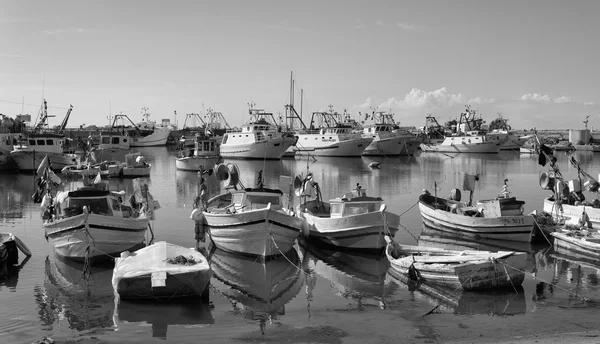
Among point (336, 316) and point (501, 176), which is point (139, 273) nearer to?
point (336, 316)

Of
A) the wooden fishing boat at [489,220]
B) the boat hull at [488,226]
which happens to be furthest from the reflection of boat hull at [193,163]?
the boat hull at [488,226]

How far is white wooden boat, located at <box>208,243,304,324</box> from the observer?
632 inches

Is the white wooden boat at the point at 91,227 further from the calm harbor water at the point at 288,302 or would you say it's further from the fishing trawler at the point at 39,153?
the fishing trawler at the point at 39,153

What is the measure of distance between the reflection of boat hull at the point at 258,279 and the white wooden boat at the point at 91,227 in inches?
123

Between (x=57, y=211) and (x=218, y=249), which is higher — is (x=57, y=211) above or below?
above

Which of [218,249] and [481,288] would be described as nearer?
[481,288]

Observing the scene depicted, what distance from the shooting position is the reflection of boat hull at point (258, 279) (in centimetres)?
1672

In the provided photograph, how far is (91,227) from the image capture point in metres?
19.8

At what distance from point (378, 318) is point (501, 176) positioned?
4716 cm

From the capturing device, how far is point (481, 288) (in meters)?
17.0

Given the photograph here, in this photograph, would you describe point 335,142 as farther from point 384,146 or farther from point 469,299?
point 469,299

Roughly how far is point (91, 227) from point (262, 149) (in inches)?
2442

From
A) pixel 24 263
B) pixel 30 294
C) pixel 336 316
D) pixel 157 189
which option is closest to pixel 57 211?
pixel 24 263

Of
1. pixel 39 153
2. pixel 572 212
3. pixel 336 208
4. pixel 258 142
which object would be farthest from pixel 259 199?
pixel 258 142
